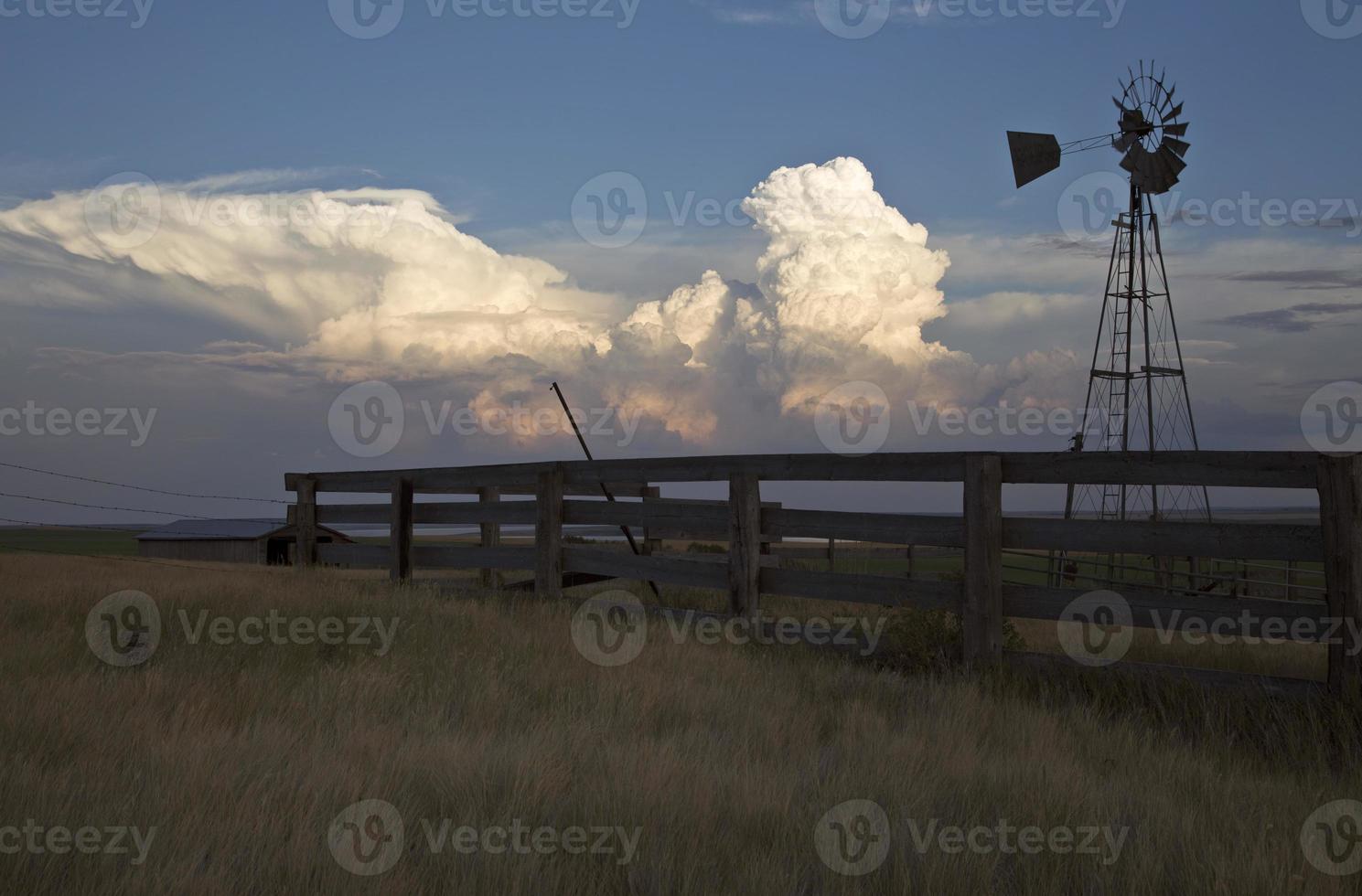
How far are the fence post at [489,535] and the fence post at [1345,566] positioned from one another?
9084 mm

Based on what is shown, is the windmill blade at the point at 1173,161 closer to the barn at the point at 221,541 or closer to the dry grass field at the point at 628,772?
the dry grass field at the point at 628,772

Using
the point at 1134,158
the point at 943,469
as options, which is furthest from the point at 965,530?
the point at 1134,158

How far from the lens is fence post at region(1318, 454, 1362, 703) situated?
6.27 metres

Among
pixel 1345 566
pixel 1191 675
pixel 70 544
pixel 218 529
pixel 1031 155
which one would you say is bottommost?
pixel 70 544

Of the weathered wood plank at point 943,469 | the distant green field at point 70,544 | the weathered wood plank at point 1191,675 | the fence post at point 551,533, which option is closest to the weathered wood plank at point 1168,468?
the weathered wood plank at point 943,469

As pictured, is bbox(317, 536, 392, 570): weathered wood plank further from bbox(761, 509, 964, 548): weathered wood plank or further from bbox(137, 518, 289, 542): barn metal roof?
bbox(137, 518, 289, 542): barn metal roof

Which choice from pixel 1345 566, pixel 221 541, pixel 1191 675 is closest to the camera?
pixel 1345 566

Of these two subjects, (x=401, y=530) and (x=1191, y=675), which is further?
(x=401, y=530)

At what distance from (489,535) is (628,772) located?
9.47 meters

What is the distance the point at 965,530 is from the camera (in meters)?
7.81

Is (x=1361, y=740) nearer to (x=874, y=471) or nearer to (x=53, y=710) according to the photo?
(x=874, y=471)

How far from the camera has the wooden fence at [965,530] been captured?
21.2 ft

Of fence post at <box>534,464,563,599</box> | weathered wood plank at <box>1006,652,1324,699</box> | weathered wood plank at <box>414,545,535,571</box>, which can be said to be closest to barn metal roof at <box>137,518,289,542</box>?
weathered wood plank at <box>414,545,535,571</box>

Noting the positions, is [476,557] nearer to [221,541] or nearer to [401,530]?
[401,530]
